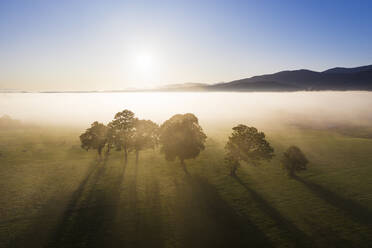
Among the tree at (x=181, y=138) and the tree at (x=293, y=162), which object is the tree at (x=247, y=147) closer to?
the tree at (x=293, y=162)

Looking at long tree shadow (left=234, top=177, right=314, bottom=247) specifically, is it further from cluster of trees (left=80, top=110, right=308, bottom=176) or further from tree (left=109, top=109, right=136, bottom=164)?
tree (left=109, top=109, right=136, bottom=164)

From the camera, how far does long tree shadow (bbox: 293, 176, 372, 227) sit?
4090cm

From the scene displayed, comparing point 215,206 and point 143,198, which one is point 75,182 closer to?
point 143,198

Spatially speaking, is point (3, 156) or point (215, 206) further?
point (3, 156)

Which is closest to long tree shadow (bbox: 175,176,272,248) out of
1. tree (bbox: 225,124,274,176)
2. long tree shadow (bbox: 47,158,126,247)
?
long tree shadow (bbox: 47,158,126,247)

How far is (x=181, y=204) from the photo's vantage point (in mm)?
46812

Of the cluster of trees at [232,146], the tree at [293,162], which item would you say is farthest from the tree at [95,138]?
the tree at [293,162]

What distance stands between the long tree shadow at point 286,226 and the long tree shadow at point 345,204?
12.5 m

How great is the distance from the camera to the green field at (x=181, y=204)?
36375 millimetres

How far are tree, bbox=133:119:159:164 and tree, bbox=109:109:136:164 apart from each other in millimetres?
1770

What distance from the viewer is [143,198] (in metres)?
49.3

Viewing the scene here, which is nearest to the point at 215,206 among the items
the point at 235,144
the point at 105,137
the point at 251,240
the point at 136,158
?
the point at 251,240

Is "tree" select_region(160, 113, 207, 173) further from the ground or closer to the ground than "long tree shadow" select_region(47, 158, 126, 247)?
further from the ground

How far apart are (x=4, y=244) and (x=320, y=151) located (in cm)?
9805
